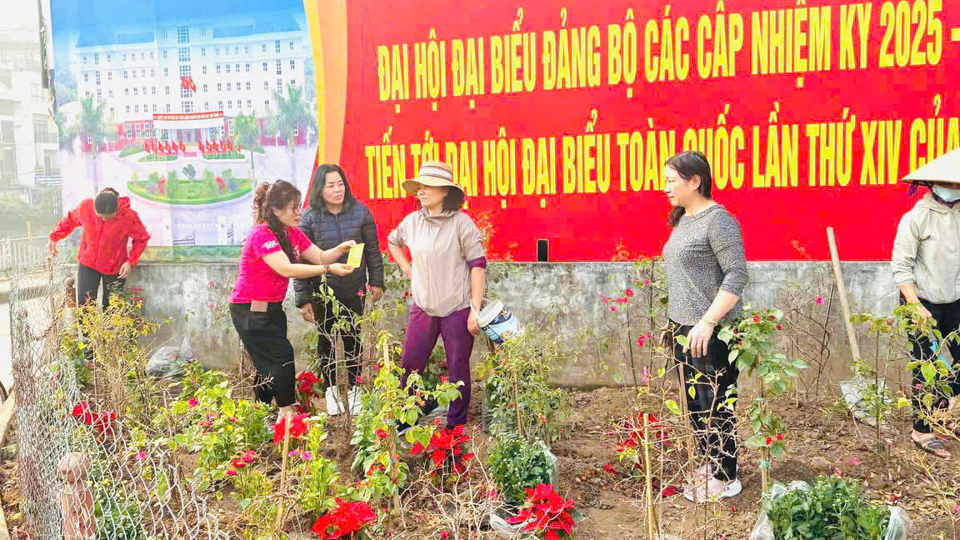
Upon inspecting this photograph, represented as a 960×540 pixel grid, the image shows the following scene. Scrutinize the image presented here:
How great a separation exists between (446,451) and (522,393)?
68cm

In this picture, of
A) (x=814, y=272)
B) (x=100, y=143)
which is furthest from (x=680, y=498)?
(x=100, y=143)

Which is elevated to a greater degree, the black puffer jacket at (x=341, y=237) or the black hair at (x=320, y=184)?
the black hair at (x=320, y=184)

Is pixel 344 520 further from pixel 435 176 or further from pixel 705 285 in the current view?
pixel 435 176

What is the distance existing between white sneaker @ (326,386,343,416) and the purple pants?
562 millimetres

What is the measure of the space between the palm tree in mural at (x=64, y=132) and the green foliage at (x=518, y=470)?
18.2 ft

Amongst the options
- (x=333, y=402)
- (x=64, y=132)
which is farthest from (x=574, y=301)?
(x=64, y=132)

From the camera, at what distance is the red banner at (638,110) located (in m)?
5.17

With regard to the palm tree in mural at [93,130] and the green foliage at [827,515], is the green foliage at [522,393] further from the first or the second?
the palm tree in mural at [93,130]

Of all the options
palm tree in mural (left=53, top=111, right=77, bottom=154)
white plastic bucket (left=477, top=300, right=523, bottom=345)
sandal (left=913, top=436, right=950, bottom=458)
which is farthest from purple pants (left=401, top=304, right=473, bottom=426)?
palm tree in mural (left=53, top=111, right=77, bottom=154)

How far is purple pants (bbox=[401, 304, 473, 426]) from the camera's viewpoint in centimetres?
439

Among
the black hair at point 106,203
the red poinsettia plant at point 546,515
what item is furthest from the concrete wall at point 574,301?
the red poinsettia plant at point 546,515

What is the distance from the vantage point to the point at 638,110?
5.62 meters

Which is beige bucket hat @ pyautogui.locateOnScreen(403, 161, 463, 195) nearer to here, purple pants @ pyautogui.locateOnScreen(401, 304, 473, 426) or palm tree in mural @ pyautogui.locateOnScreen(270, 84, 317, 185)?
purple pants @ pyautogui.locateOnScreen(401, 304, 473, 426)

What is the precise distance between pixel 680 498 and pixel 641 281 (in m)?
1.83
